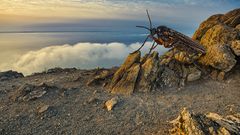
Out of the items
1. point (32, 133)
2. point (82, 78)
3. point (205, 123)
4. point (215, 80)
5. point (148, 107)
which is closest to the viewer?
point (205, 123)

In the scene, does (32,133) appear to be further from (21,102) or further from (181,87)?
(181,87)

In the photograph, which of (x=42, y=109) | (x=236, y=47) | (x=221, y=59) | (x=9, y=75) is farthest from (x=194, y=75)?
(x=9, y=75)

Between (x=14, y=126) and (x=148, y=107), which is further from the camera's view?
(x=148, y=107)

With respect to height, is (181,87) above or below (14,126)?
above

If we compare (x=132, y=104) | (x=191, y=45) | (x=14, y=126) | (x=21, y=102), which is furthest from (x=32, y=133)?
(x=191, y=45)

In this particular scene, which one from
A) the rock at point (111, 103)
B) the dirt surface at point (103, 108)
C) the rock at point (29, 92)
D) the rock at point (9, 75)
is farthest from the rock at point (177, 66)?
the rock at point (9, 75)

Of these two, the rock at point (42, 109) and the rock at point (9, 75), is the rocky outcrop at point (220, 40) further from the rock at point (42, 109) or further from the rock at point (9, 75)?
the rock at point (9, 75)

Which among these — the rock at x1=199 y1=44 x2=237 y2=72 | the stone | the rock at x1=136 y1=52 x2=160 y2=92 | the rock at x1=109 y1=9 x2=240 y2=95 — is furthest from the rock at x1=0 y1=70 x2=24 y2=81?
the stone

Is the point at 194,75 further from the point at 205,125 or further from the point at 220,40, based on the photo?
the point at 205,125
